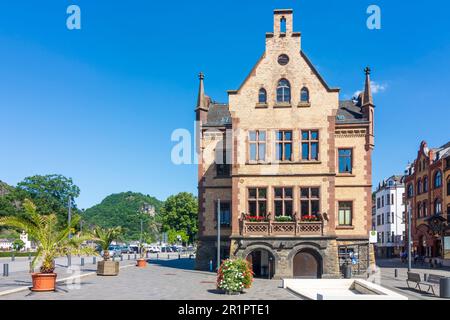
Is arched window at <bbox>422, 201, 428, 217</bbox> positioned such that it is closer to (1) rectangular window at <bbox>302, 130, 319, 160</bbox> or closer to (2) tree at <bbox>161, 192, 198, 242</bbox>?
(1) rectangular window at <bbox>302, 130, 319, 160</bbox>

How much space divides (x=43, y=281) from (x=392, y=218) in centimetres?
8099

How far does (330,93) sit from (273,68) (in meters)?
4.66

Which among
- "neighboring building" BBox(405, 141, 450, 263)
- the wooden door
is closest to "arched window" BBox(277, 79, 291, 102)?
the wooden door

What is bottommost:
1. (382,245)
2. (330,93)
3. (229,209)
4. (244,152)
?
(382,245)

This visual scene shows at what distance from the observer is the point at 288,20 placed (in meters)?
39.1

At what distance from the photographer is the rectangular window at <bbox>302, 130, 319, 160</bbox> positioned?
3766 cm

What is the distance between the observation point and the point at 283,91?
38562 millimetres

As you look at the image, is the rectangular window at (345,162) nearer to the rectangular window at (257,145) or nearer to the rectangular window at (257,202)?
the rectangular window at (257,145)

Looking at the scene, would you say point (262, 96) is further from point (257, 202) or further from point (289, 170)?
point (257, 202)

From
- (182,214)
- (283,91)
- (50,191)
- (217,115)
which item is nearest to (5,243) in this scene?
(50,191)
